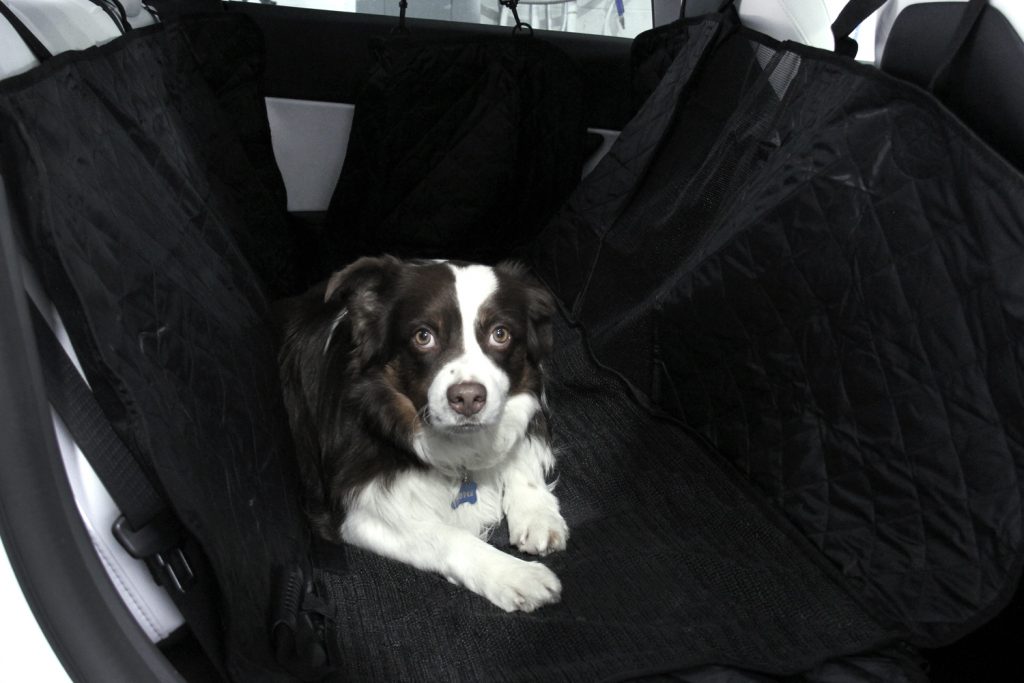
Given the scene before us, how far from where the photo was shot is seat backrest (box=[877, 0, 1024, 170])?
1518 millimetres

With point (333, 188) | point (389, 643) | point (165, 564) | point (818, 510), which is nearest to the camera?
point (165, 564)

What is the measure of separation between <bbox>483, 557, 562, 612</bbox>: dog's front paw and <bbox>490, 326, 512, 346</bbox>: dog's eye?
57 cm

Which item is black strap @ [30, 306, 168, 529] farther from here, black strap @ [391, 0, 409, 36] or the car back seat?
black strap @ [391, 0, 409, 36]

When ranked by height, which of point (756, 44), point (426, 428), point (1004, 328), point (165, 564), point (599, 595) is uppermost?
point (756, 44)

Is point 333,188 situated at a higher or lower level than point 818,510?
higher

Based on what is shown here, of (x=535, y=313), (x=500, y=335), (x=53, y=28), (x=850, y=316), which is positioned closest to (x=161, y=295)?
(x=53, y=28)

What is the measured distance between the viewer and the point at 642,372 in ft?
8.61

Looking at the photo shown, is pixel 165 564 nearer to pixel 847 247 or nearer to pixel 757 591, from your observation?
pixel 757 591

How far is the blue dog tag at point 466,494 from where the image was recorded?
2195 mm

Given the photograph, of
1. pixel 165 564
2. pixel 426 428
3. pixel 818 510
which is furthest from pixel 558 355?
Answer: pixel 165 564

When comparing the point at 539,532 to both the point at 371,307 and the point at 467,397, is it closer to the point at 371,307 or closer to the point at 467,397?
the point at 467,397

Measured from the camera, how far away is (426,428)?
6.90ft

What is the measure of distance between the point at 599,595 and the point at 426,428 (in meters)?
0.59

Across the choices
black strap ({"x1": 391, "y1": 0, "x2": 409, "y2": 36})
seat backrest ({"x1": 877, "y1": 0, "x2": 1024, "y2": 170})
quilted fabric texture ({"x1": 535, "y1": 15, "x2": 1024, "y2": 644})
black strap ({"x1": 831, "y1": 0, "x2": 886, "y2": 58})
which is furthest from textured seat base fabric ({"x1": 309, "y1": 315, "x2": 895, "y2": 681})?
black strap ({"x1": 391, "y1": 0, "x2": 409, "y2": 36})
